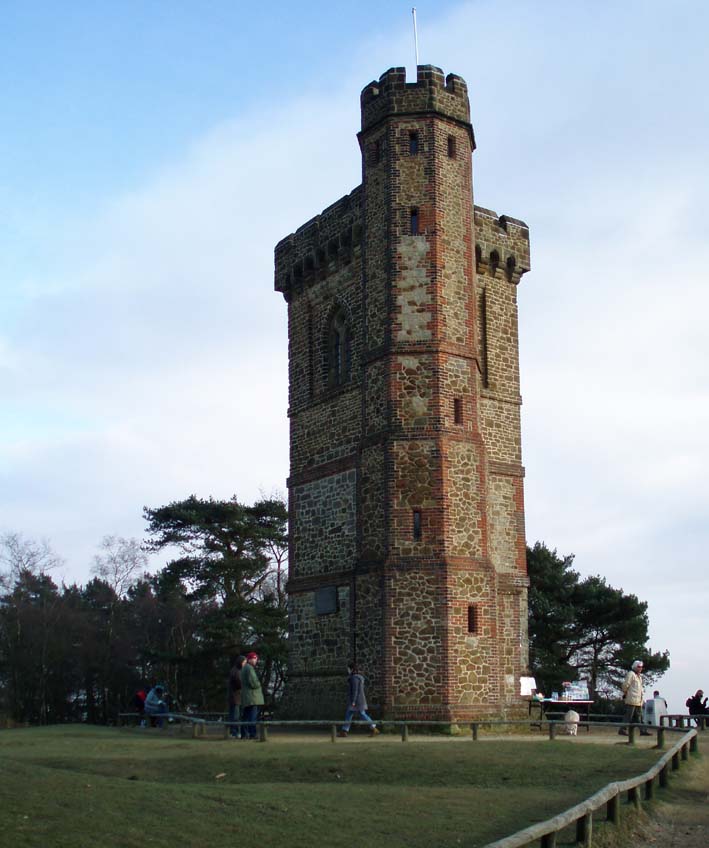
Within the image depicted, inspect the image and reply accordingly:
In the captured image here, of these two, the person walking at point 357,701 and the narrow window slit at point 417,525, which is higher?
the narrow window slit at point 417,525

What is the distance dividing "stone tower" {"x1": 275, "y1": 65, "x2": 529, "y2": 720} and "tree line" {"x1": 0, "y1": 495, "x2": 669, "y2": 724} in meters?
16.9

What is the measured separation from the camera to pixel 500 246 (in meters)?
28.0

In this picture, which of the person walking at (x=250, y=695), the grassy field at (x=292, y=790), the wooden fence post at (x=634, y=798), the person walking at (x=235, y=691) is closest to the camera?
the grassy field at (x=292, y=790)

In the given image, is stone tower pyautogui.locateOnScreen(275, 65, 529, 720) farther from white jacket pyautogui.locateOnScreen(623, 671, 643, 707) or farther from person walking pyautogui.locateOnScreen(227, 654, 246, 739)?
Result: white jacket pyautogui.locateOnScreen(623, 671, 643, 707)

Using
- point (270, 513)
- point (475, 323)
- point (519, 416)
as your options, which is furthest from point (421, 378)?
point (270, 513)

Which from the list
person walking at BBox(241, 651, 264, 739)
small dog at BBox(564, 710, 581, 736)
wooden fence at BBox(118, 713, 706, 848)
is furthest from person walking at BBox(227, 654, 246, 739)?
small dog at BBox(564, 710, 581, 736)

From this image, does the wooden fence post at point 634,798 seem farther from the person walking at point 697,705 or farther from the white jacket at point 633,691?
the person walking at point 697,705

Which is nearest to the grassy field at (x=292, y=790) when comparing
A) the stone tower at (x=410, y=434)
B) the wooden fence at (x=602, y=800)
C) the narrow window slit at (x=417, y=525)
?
the wooden fence at (x=602, y=800)

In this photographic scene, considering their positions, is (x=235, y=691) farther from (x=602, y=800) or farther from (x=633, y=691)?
(x=602, y=800)

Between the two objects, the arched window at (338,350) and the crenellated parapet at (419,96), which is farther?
the arched window at (338,350)

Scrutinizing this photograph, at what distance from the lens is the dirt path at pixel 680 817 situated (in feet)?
34.8

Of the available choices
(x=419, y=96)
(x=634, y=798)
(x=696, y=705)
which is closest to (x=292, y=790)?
(x=634, y=798)

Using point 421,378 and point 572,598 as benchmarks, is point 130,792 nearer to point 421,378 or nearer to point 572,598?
point 421,378

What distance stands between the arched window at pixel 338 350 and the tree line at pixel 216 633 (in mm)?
17315
